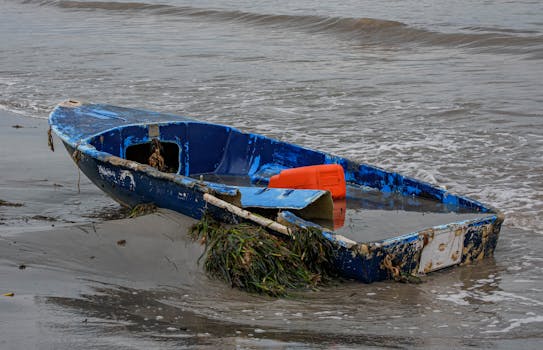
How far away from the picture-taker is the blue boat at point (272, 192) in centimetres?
516

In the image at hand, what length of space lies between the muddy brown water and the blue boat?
17cm

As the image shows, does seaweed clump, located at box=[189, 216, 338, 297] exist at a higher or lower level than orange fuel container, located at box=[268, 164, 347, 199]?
lower

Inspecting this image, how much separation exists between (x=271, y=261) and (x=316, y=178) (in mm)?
1297

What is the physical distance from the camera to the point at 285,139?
30.8 feet

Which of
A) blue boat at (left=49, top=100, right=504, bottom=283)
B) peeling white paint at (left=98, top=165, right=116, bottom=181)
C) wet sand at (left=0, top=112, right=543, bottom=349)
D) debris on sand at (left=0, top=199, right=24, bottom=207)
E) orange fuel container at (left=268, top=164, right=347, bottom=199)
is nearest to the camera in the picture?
wet sand at (left=0, top=112, right=543, bottom=349)

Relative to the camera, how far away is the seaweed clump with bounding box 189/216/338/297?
493cm

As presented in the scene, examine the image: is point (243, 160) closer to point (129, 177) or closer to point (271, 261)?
point (129, 177)

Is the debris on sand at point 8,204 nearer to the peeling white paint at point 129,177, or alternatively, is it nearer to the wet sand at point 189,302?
the wet sand at point 189,302

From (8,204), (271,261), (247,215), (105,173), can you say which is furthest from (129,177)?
(271,261)

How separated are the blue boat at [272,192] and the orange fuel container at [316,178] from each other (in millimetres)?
132

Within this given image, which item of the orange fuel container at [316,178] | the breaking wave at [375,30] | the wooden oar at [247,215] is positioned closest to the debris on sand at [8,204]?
the wooden oar at [247,215]

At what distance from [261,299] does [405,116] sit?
601cm

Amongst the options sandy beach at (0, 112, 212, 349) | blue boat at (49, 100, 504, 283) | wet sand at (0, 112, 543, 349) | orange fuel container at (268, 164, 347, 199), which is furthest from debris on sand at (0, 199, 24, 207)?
orange fuel container at (268, 164, 347, 199)

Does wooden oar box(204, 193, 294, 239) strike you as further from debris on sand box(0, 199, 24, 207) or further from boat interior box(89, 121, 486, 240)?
debris on sand box(0, 199, 24, 207)
